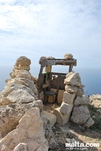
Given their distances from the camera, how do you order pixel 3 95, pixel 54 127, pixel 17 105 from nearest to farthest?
pixel 17 105, pixel 3 95, pixel 54 127

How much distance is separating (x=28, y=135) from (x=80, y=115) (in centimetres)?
549

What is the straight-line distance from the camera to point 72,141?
639 centimetres

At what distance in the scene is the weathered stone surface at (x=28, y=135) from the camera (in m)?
3.38

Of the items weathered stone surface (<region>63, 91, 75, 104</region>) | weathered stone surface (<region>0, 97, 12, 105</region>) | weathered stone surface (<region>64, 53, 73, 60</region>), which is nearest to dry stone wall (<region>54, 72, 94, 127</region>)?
weathered stone surface (<region>63, 91, 75, 104</region>)

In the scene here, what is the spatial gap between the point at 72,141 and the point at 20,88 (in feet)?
10.6

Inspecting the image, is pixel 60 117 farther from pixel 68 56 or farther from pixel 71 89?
pixel 68 56

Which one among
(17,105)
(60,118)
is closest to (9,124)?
(17,105)

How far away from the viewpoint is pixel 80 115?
28.0 feet

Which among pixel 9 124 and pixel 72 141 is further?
pixel 72 141

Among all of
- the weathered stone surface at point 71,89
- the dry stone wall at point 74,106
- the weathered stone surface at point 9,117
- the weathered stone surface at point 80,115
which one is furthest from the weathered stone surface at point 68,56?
the weathered stone surface at point 9,117

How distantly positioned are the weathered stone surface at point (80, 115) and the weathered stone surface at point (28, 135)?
5111mm

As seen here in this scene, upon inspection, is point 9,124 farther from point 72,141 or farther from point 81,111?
point 81,111

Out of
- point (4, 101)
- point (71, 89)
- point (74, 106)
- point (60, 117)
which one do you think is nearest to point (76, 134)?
point (60, 117)

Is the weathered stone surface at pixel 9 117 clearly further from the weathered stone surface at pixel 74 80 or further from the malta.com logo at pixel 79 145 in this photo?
the weathered stone surface at pixel 74 80
